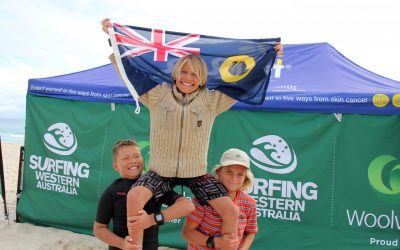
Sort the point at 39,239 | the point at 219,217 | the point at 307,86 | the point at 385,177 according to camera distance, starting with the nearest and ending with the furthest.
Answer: the point at 219,217, the point at 385,177, the point at 307,86, the point at 39,239

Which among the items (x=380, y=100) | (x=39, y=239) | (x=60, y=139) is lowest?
(x=39, y=239)

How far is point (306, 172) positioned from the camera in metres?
4.51

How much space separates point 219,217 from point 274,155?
2.54 metres

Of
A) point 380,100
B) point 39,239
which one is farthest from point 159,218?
point 39,239

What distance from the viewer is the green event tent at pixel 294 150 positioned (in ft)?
14.1

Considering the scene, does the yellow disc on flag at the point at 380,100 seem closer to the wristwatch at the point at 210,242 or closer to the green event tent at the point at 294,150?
the green event tent at the point at 294,150

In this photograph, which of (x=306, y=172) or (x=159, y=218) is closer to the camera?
(x=159, y=218)

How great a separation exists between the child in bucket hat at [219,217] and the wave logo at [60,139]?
3.68 meters

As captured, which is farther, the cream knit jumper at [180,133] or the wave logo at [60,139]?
the wave logo at [60,139]

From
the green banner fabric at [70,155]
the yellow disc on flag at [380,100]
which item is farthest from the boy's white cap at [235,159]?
the green banner fabric at [70,155]

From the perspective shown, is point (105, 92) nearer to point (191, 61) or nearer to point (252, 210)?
point (191, 61)

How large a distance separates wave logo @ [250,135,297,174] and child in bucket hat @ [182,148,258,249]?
2.33m

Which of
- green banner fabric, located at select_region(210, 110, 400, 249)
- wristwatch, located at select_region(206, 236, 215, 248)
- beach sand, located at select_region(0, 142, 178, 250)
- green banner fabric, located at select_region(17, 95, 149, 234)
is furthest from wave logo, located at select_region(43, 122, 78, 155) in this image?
wristwatch, located at select_region(206, 236, 215, 248)

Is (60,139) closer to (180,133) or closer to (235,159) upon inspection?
(180,133)
